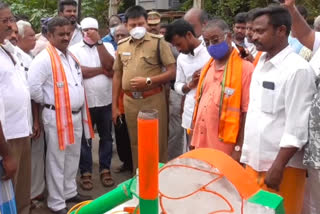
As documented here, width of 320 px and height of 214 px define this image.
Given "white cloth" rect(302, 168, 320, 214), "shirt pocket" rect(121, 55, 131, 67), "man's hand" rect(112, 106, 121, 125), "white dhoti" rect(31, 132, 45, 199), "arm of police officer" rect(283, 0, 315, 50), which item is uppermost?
"arm of police officer" rect(283, 0, 315, 50)

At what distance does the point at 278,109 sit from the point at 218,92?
0.76 metres

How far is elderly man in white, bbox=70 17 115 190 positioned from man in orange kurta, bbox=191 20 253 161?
60.0 inches

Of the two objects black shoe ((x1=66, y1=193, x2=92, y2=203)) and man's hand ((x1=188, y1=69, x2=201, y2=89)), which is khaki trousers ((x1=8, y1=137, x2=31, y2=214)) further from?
man's hand ((x1=188, y1=69, x2=201, y2=89))

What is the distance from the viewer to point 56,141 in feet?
12.6

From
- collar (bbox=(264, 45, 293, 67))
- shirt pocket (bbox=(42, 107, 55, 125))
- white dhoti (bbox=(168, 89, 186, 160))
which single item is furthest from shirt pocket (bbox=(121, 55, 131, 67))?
collar (bbox=(264, 45, 293, 67))

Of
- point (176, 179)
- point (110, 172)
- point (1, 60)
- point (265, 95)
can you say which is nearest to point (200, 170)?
point (176, 179)

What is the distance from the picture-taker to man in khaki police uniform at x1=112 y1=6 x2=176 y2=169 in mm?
4164

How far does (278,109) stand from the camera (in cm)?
237

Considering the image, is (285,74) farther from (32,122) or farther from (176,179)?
(32,122)

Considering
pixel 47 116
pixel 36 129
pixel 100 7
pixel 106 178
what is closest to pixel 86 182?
pixel 106 178

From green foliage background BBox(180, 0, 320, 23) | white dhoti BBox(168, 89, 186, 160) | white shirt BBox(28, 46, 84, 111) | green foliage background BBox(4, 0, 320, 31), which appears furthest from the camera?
green foliage background BBox(4, 0, 320, 31)

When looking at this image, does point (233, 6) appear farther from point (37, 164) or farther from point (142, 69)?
point (37, 164)

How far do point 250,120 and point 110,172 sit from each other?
9.11ft

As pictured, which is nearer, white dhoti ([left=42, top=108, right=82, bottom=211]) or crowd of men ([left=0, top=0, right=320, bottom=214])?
crowd of men ([left=0, top=0, right=320, bottom=214])
